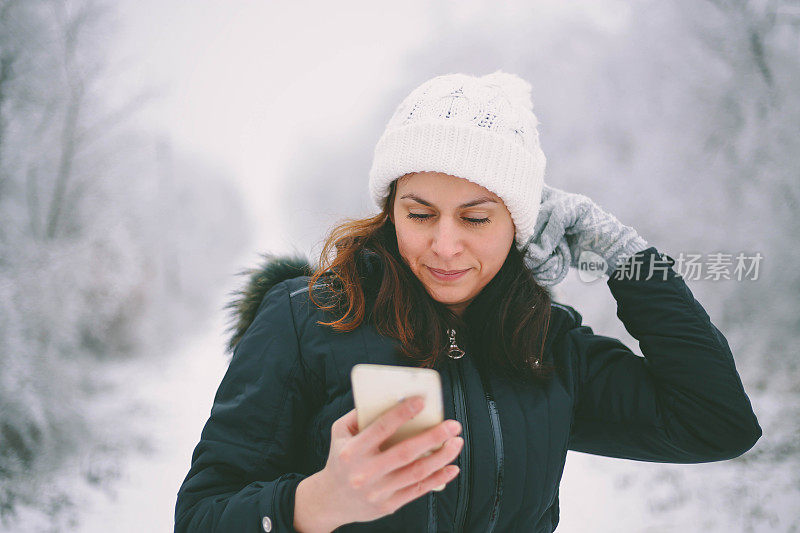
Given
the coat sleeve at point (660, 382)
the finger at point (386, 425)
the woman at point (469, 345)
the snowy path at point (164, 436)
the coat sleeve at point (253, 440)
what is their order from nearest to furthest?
1. the finger at point (386, 425)
2. the coat sleeve at point (253, 440)
3. the woman at point (469, 345)
4. the coat sleeve at point (660, 382)
5. the snowy path at point (164, 436)

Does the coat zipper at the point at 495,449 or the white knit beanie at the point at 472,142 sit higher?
the white knit beanie at the point at 472,142

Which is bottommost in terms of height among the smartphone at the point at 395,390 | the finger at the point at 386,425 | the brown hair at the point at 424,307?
the finger at the point at 386,425

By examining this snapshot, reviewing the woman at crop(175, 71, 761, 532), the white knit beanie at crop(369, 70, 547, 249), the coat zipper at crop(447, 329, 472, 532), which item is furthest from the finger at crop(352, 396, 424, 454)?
the white knit beanie at crop(369, 70, 547, 249)

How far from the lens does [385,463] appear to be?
0.56 m

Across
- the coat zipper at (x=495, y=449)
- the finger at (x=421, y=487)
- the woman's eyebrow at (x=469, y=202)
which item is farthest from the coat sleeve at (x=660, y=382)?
the finger at (x=421, y=487)

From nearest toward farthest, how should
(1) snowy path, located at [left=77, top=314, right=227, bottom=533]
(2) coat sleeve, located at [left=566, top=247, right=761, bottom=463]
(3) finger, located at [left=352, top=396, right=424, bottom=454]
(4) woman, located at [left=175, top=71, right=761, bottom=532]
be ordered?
1. (3) finger, located at [left=352, top=396, right=424, bottom=454]
2. (4) woman, located at [left=175, top=71, right=761, bottom=532]
3. (2) coat sleeve, located at [left=566, top=247, right=761, bottom=463]
4. (1) snowy path, located at [left=77, top=314, right=227, bottom=533]

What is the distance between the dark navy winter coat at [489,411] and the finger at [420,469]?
220mm

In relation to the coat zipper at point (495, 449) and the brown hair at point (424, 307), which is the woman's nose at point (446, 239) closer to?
the brown hair at point (424, 307)

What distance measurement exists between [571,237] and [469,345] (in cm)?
39

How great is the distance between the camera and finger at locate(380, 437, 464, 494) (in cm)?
57

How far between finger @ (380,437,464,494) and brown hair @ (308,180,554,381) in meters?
0.33

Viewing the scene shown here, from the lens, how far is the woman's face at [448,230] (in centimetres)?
90

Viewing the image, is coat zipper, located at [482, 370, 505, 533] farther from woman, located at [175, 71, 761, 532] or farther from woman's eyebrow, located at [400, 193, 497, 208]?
woman's eyebrow, located at [400, 193, 497, 208]

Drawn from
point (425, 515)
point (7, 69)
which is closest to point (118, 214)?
point (7, 69)
